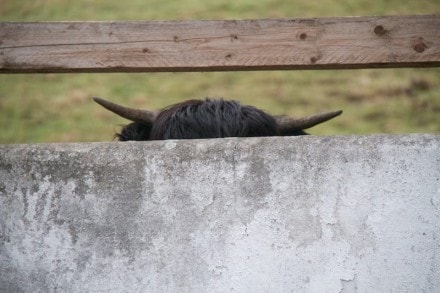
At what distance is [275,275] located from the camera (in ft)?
10.7

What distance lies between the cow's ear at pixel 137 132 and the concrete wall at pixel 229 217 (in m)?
1.42

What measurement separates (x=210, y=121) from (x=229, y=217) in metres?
1.24

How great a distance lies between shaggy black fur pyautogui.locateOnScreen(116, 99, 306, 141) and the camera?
442cm

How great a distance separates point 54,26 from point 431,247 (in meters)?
2.10

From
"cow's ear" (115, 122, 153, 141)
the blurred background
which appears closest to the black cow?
"cow's ear" (115, 122, 153, 141)

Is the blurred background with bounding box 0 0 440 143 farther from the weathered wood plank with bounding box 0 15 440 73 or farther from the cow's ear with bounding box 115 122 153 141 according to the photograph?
the weathered wood plank with bounding box 0 15 440 73

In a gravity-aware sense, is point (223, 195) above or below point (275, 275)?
above

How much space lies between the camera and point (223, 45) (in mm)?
4066

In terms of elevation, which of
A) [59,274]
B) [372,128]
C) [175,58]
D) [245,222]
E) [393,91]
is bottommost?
[59,274]

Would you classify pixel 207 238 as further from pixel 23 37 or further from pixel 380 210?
pixel 23 37

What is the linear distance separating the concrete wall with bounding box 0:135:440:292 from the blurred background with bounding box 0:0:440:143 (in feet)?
20.7

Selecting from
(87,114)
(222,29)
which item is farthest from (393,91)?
(222,29)

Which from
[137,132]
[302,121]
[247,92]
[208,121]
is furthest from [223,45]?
[247,92]

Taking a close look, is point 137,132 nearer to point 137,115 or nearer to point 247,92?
point 137,115
